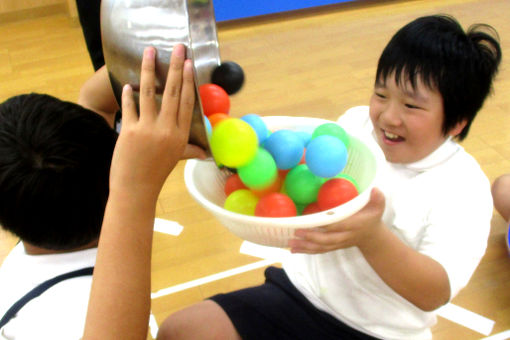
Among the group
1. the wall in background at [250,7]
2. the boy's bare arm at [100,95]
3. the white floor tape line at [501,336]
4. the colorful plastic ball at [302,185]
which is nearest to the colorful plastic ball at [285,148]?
Answer: the colorful plastic ball at [302,185]

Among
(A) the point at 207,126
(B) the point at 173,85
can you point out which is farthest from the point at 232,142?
(B) the point at 173,85

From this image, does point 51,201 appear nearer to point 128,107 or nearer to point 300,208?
point 128,107

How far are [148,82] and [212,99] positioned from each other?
16cm

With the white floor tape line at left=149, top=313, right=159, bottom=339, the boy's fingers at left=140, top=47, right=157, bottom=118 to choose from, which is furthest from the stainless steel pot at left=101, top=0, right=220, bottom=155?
the white floor tape line at left=149, top=313, right=159, bottom=339

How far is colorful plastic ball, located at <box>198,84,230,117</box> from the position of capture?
0.68 m

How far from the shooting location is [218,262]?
131 cm

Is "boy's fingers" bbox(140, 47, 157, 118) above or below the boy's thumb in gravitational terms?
above

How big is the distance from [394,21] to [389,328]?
2.15 metres

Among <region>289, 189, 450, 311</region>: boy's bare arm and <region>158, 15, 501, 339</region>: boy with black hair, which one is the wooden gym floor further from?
<region>289, 189, 450, 311</region>: boy's bare arm

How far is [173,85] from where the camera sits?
20.6 inches

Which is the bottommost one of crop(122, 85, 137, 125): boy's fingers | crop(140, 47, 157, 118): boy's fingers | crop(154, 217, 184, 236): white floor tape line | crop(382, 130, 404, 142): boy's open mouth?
crop(154, 217, 184, 236): white floor tape line

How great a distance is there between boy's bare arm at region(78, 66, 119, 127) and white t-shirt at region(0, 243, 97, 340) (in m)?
0.32

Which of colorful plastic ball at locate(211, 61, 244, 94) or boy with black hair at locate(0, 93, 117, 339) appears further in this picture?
colorful plastic ball at locate(211, 61, 244, 94)

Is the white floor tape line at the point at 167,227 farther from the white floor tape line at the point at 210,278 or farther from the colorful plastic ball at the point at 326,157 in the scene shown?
the colorful plastic ball at the point at 326,157
